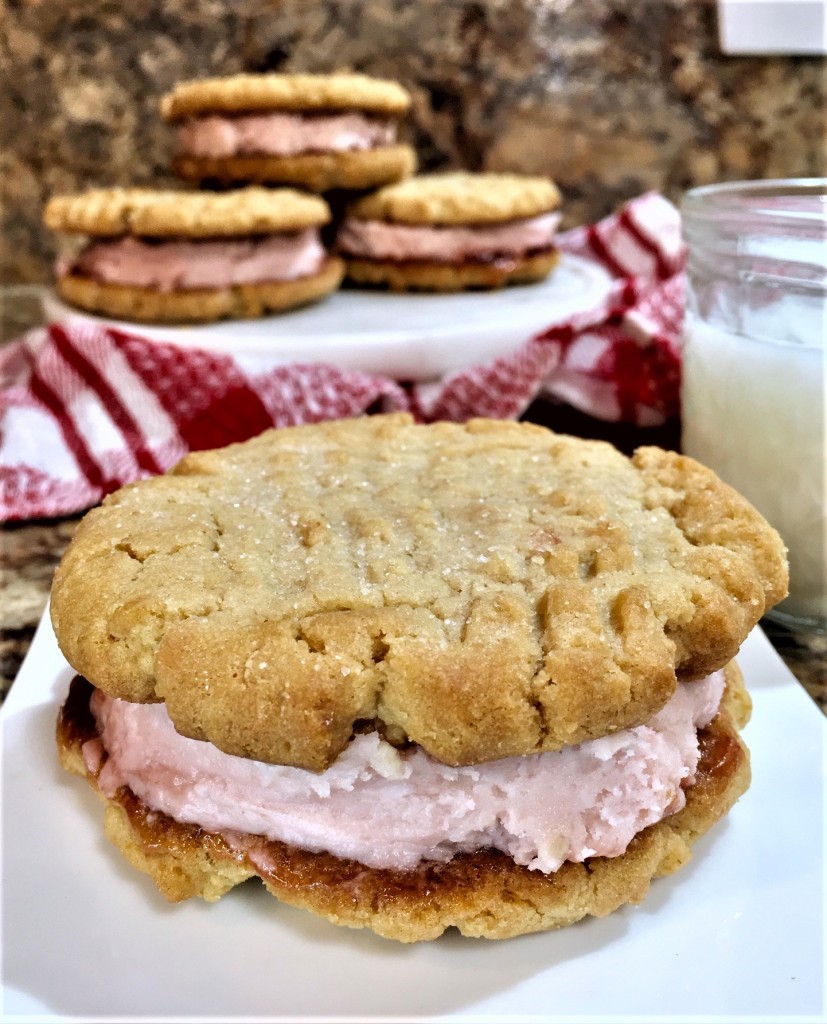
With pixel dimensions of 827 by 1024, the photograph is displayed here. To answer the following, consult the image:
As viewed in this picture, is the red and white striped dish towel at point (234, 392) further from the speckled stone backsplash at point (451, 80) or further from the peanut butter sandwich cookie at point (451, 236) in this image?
the speckled stone backsplash at point (451, 80)

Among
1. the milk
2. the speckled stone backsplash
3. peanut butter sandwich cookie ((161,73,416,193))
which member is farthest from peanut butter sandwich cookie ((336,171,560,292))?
the milk

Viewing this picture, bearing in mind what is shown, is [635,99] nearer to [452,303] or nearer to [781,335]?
[452,303]

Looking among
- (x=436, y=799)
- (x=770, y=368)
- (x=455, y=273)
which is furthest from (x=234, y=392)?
(x=436, y=799)

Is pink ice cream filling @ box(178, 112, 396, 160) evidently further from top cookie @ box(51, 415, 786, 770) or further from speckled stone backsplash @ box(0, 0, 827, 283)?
top cookie @ box(51, 415, 786, 770)

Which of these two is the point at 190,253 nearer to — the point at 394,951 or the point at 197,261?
the point at 197,261

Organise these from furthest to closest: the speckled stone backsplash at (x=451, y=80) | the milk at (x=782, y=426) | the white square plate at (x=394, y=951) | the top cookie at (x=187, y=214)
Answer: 1. the speckled stone backsplash at (x=451, y=80)
2. the top cookie at (x=187, y=214)
3. the milk at (x=782, y=426)
4. the white square plate at (x=394, y=951)

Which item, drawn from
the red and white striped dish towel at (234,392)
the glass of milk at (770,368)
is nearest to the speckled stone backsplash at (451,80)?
the red and white striped dish towel at (234,392)
